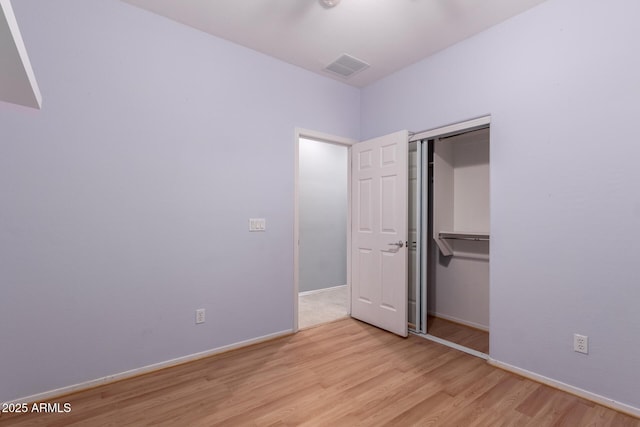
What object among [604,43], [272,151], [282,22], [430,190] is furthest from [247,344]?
[604,43]

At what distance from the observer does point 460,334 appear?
323cm

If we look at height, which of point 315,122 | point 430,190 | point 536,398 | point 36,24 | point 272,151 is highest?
point 36,24

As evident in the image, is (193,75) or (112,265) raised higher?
(193,75)

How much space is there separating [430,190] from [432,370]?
6.47ft

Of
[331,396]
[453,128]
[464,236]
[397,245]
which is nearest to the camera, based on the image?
[331,396]

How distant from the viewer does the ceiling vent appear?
3.14 meters

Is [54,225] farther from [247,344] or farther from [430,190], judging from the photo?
[430,190]

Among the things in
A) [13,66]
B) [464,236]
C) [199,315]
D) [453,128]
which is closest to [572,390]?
[464,236]

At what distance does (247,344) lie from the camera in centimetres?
291

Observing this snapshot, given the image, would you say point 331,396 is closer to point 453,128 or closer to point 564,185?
point 564,185

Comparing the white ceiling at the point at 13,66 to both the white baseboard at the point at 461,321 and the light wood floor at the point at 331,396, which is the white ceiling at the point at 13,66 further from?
the white baseboard at the point at 461,321

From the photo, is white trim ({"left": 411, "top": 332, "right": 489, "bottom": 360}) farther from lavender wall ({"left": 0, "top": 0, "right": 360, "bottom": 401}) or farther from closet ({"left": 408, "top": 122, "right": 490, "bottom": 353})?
lavender wall ({"left": 0, "top": 0, "right": 360, "bottom": 401})

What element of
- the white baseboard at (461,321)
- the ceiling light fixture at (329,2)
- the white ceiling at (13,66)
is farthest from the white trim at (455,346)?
the white ceiling at (13,66)

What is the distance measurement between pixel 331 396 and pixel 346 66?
307 centimetres
